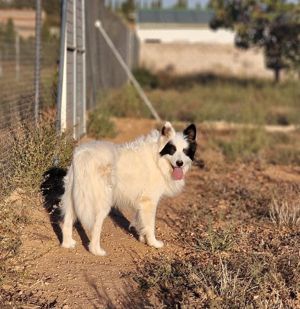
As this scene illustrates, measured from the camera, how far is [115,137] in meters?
12.2

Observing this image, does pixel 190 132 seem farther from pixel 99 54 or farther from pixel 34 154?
pixel 99 54

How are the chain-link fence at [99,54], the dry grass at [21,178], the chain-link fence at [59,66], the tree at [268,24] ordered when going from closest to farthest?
the dry grass at [21,178]
the chain-link fence at [59,66]
the chain-link fence at [99,54]
the tree at [268,24]

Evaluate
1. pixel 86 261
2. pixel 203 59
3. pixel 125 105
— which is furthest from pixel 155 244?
pixel 203 59

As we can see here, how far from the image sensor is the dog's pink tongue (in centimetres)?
592

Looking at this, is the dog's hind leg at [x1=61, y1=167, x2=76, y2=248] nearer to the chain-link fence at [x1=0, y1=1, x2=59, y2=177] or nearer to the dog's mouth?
the chain-link fence at [x1=0, y1=1, x2=59, y2=177]

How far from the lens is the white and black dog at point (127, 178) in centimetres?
537

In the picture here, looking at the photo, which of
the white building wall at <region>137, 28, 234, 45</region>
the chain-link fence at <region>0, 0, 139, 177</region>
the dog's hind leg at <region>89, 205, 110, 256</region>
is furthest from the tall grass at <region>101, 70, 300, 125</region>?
the white building wall at <region>137, 28, 234, 45</region>

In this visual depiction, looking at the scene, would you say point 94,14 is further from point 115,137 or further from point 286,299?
point 286,299

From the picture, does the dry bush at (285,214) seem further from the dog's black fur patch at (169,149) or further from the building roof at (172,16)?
the building roof at (172,16)

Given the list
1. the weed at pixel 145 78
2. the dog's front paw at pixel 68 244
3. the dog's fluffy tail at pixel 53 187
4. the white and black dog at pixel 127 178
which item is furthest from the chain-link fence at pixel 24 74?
the weed at pixel 145 78

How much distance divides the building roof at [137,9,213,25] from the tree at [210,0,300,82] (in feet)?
121

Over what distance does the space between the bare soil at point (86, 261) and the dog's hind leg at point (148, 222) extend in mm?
87

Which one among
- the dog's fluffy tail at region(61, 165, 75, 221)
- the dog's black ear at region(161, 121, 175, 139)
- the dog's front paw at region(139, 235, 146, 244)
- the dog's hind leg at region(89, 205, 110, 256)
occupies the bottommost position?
the dog's front paw at region(139, 235, 146, 244)

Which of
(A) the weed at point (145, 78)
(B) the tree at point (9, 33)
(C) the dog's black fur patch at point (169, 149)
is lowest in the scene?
(A) the weed at point (145, 78)
